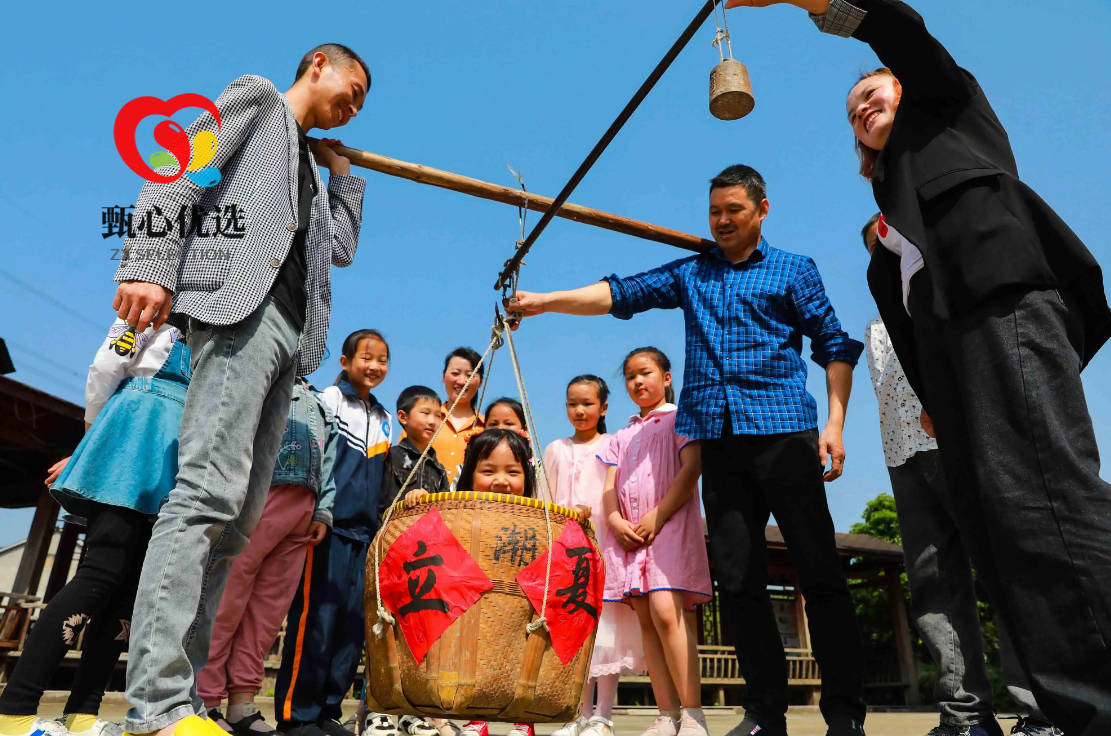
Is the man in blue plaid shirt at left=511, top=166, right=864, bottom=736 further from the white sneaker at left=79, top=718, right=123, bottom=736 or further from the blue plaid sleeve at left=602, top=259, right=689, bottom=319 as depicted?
the white sneaker at left=79, top=718, right=123, bottom=736

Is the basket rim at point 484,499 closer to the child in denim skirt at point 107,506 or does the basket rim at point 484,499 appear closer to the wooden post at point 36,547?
the child in denim skirt at point 107,506

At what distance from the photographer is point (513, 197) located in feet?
11.9

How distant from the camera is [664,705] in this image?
365 cm

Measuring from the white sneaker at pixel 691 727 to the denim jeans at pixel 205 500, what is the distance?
1.88 m

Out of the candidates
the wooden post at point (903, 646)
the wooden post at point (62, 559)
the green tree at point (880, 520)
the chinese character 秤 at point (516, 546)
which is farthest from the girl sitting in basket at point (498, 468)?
the green tree at point (880, 520)

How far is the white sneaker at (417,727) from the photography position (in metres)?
3.57

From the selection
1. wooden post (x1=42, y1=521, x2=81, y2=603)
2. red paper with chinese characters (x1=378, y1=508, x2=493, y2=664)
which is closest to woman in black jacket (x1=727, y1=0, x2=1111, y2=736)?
red paper with chinese characters (x1=378, y1=508, x2=493, y2=664)

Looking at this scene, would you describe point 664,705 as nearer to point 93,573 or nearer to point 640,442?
point 640,442

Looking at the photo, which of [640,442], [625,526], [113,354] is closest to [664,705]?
[625,526]

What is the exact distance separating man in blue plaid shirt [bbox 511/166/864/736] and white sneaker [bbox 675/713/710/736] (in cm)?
30

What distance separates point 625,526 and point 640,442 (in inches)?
19.4

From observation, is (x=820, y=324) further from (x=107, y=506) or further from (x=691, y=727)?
(x=107, y=506)

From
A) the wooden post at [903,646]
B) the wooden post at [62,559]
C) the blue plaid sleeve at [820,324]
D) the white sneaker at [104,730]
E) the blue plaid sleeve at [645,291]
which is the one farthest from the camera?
the wooden post at [903,646]

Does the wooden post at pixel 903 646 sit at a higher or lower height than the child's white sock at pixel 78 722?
higher
